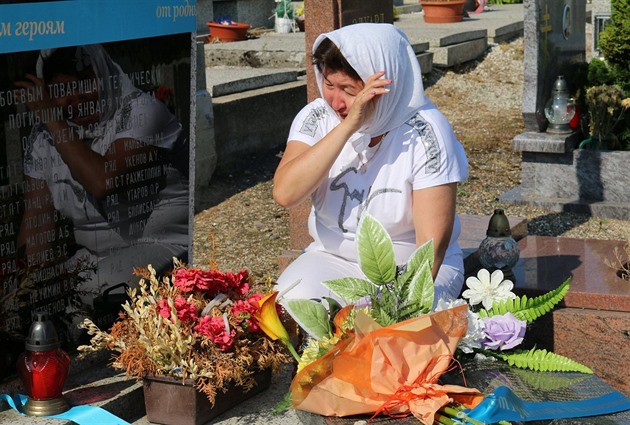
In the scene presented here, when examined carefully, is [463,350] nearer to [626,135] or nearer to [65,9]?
[65,9]

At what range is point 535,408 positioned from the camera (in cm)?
296

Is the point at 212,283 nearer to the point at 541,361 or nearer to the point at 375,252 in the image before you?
the point at 375,252

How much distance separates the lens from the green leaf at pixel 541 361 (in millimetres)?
3270

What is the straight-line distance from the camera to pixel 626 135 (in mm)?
6656

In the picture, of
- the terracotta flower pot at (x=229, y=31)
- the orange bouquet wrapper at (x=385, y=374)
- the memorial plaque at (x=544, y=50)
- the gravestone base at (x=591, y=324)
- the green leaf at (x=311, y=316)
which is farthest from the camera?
the terracotta flower pot at (x=229, y=31)

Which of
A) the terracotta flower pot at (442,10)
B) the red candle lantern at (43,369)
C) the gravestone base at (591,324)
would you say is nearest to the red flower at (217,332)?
the red candle lantern at (43,369)

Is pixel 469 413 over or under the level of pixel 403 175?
under

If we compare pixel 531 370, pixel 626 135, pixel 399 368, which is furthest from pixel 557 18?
pixel 399 368

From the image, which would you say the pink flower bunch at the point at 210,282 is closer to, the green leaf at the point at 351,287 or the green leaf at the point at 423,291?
the green leaf at the point at 351,287

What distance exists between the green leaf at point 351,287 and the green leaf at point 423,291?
0.42 ft

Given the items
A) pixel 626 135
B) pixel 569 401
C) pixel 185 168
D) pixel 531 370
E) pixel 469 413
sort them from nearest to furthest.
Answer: pixel 469 413
pixel 569 401
pixel 531 370
pixel 185 168
pixel 626 135

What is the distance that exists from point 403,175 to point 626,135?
11.9 ft

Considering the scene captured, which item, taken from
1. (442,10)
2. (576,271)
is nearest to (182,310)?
(576,271)

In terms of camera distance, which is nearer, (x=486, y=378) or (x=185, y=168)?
(x=486, y=378)
